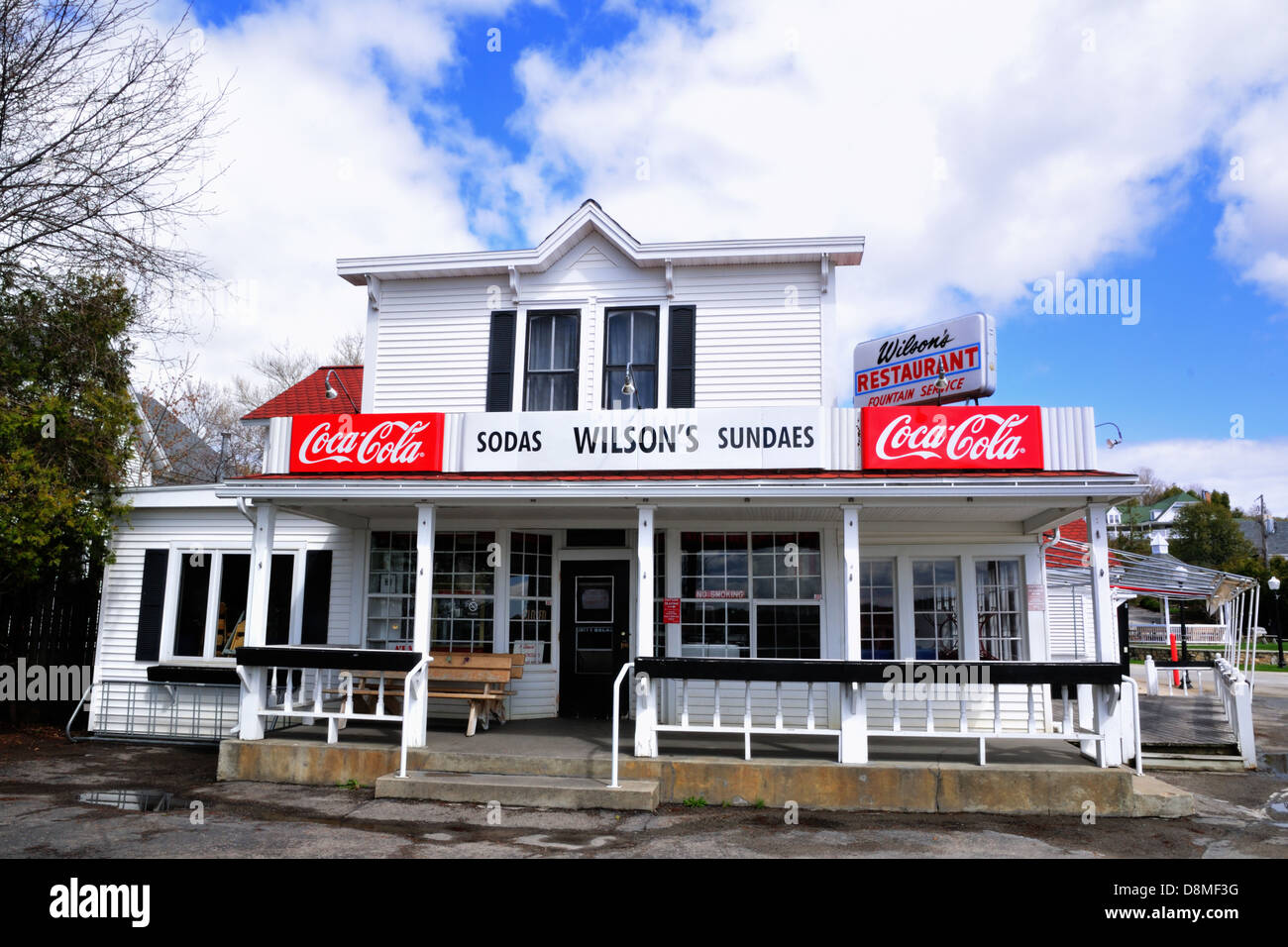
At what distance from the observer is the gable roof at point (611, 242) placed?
11633 millimetres

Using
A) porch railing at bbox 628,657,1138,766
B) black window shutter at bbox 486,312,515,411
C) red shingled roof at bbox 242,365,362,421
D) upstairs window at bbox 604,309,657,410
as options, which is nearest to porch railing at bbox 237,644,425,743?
porch railing at bbox 628,657,1138,766

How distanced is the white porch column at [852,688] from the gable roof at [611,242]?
3.94m

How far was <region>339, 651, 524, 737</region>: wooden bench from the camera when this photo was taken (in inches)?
412

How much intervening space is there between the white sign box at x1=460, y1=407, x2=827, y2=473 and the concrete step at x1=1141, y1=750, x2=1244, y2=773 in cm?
646

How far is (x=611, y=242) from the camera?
12086 millimetres

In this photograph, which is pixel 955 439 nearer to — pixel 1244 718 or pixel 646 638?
pixel 646 638

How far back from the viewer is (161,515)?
13.1 metres

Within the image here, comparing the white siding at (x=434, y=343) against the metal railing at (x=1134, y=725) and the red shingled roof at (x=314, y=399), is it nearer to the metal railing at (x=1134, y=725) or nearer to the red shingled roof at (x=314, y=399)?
the red shingled roof at (x=314, y=399)

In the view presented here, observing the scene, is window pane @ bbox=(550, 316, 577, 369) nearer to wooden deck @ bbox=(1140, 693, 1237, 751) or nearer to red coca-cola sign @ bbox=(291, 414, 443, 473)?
red coca-cola sign @ bbox=(291, 414, 443, 473)

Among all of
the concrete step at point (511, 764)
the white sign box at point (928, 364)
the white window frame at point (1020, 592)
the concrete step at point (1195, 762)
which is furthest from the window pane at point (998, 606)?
the concrete step at point (511, 764)

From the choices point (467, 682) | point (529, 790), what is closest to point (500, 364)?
point (467, 682)

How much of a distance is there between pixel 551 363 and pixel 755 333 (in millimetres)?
2786
